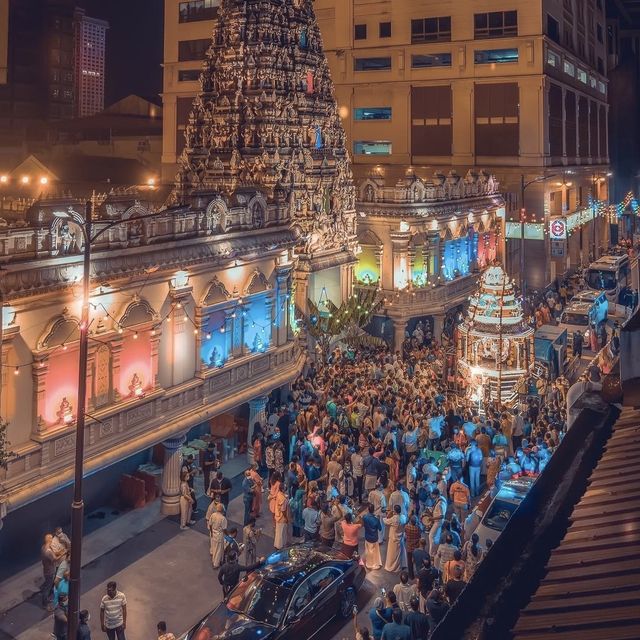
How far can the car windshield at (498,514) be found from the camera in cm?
1648

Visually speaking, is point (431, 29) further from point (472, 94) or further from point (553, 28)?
point (553, 28)

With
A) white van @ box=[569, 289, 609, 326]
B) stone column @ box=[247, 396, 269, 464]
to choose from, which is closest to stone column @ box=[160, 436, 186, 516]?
stone column @ box=[247, 396, 269, 464]

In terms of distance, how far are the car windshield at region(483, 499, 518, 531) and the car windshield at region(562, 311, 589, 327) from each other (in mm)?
22852

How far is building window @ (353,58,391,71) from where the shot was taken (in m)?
60.3

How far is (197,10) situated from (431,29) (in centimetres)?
2061

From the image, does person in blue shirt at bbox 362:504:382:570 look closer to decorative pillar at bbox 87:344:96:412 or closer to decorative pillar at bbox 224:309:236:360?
decorative pillar at bbox 87:344:96:412

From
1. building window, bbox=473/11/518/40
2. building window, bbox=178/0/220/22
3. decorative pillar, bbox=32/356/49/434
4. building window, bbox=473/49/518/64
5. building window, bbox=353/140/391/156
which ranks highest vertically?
building window, bbox=178/0/220/22

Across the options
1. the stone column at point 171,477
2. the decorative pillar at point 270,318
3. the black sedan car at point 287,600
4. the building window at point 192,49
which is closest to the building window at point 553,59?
the building window at point 192,49

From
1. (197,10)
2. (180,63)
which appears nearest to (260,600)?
(180,63)

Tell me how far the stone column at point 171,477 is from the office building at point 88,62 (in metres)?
70.9

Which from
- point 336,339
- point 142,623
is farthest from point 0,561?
point 336,339

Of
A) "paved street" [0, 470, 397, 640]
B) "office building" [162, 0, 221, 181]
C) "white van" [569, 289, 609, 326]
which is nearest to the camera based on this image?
"paved street" [0, 470, 397, 640]

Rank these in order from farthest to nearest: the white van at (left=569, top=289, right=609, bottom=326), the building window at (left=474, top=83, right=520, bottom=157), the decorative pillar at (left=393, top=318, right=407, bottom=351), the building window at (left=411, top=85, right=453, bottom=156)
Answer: the building window at (left=411, top=85, right=453, bottom=156) < the building window at (left=474, top=83, right=520, bottom=157) < the decorative pillar at (left=393, top=318, right=407, bottom=351) < the white van at (left=569, top=289, right=609, bottom=326)

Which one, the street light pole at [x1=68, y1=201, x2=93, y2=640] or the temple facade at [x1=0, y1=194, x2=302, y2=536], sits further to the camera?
the temple facade at [x1=0, y1=194, x2=302, y2=536]
